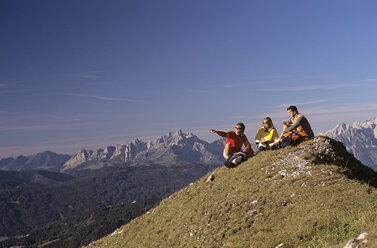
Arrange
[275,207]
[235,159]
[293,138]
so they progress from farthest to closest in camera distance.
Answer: [235,159]
[293,138]
[275,207]

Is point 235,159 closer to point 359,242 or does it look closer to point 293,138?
point 293,138

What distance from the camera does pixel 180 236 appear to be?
63.3 feet

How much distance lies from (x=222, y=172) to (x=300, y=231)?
15383mm

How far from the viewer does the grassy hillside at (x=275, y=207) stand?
1278 centimetres

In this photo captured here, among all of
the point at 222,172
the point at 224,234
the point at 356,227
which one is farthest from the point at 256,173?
the point at 356,227

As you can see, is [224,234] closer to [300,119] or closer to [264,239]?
[264,239]

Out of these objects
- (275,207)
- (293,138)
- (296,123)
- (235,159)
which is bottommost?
(275,207)

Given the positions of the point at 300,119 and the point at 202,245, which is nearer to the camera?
the point at 202,245

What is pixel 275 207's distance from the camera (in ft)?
55.8

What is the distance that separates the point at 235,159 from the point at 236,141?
5.44 ft

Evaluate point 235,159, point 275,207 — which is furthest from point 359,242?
point 235,159

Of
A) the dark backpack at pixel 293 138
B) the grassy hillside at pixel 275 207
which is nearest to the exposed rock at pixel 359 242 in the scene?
the grassy hillside at pixel 275 207

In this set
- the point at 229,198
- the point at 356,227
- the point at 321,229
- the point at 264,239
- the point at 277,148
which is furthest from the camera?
the point at 277,148

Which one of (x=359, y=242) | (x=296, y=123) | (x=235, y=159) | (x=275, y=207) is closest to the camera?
(x=359, y=242)
